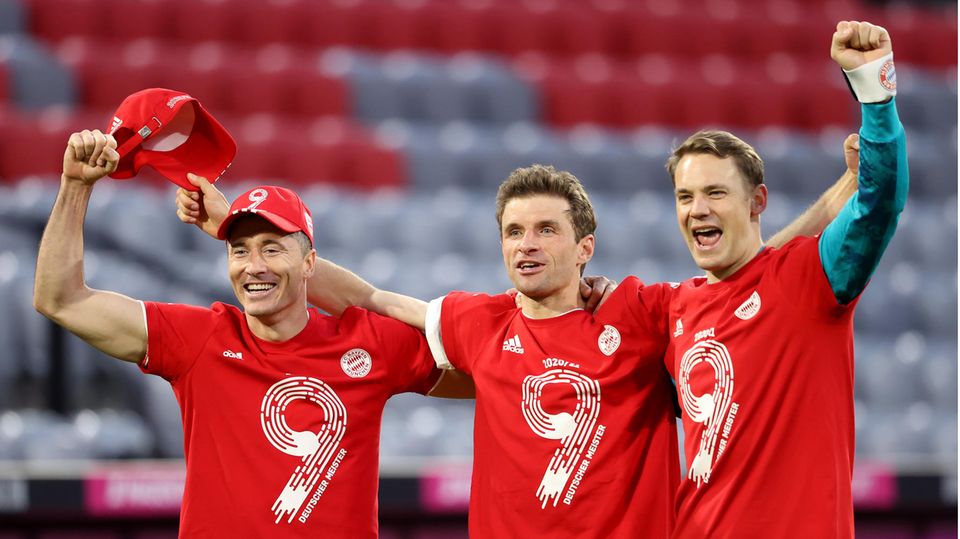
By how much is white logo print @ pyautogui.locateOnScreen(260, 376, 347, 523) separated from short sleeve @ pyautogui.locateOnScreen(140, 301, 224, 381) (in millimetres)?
223

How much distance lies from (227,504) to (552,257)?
99cm

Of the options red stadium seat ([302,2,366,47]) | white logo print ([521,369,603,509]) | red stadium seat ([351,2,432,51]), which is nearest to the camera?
white logo print ([521,369,603,509])

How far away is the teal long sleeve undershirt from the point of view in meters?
2.32

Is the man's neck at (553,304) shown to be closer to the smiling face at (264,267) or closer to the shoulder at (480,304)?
the shoulder at (480,304)

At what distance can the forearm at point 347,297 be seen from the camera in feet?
10.1

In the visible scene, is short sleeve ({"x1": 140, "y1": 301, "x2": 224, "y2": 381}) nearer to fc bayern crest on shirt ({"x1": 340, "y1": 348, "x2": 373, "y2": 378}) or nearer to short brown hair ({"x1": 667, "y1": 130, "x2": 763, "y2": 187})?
fc bayern crest on shirt ({"x1": 340, "y1": 348, "x2": 373, "y2": 378})

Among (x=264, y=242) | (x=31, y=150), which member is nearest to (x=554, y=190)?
(x=264, y=242)

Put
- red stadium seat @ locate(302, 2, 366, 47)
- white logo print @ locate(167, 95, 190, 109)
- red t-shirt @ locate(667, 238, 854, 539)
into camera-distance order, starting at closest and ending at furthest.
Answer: red t-shirt @ locate(667, 238, 854, 539)
white logo print @ locate(167, 95, 190, 109)
red stadium seat @ locate(302, 2, 366, 47)

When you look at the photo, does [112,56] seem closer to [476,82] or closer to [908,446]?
[476,82]

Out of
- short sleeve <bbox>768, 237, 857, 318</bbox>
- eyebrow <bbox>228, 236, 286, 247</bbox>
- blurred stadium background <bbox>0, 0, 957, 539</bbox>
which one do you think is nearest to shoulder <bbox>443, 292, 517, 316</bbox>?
eyebrow <bbox>228, 236, 286, 247</bbox>

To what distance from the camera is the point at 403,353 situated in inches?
117

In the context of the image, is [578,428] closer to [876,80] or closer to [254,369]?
[254,369]

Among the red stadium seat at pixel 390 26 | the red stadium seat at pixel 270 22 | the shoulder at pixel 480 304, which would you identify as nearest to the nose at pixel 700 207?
the shoulder at pixel 480 304

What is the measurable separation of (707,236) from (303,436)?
1.09 meters
